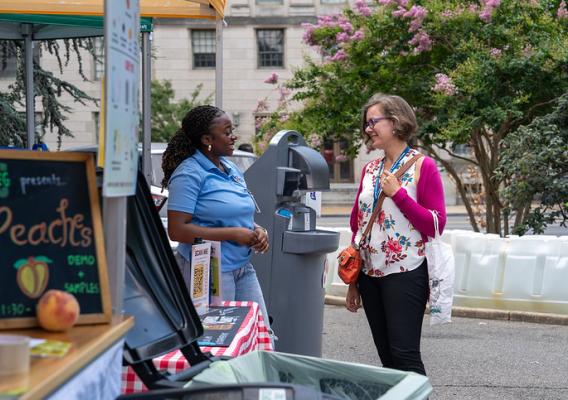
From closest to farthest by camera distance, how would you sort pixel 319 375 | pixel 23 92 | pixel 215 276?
1. pixel 319 375
2. pixel 215 276
3. pixel 23 92

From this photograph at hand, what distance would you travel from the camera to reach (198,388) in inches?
85.7

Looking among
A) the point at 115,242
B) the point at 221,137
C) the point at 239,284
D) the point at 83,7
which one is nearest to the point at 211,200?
the point at 221,137

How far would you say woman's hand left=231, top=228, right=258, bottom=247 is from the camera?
164 inches

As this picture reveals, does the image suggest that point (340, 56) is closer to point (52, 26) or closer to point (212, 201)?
point (52, 26)

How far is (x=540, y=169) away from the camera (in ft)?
30.4

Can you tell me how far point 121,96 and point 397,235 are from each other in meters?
2.23

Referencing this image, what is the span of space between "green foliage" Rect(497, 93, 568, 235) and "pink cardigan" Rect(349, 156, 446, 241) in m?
5.16

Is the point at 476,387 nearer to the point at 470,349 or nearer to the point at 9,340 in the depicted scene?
the point at 470,349

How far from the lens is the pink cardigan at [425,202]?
4.10 metres

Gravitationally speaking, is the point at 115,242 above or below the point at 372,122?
below

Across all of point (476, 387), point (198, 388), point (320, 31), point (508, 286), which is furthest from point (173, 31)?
point (198, 388)

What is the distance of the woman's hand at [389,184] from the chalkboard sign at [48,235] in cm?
213

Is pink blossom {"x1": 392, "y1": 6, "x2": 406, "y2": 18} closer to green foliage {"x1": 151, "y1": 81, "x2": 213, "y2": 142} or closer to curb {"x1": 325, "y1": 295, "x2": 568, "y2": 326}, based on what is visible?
curb {"x1": 325, "y1": 295, "x2": 568, "y2": 326}

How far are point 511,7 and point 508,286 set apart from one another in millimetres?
4745
